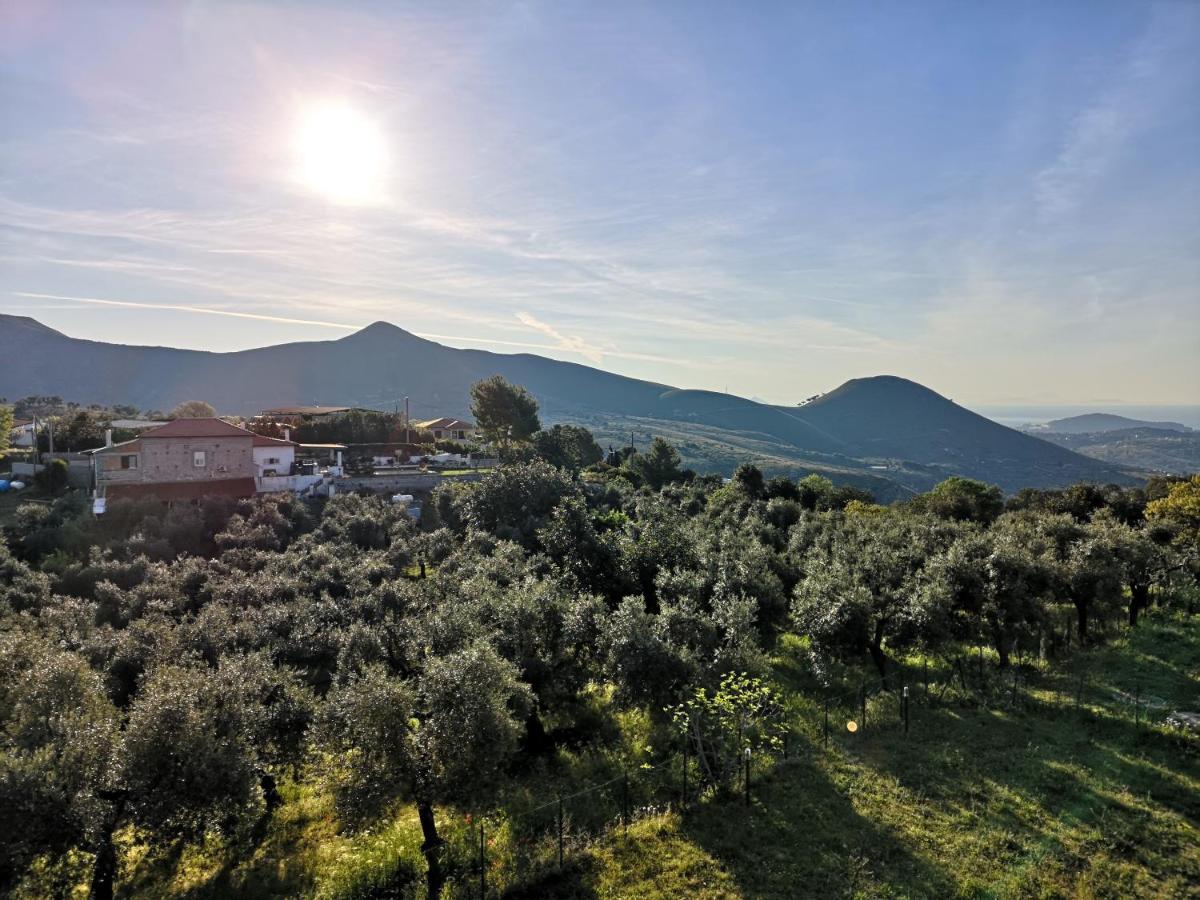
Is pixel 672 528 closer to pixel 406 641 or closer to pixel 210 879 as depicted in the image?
pixel 406 641

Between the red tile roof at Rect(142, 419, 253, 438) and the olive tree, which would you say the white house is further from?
the olive tree

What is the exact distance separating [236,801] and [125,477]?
53095mm

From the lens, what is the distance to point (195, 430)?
2228 inches

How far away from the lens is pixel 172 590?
31734mm

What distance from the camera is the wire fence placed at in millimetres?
14266

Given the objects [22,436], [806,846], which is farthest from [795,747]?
[22,436]

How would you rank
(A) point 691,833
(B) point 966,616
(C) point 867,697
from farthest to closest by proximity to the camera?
1. (B) point 966,616
2. (C) point 867,697
3. (A) point 691,833

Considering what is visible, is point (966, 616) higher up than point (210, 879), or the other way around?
point (966, 616)

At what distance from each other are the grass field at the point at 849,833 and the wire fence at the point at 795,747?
10cm

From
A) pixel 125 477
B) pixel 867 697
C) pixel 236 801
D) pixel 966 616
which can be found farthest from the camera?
pixel 125 477

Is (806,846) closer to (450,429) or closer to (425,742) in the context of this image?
(425,742)

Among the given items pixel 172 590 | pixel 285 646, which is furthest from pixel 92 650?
pixel 172 590

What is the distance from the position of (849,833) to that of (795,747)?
14.9 feet

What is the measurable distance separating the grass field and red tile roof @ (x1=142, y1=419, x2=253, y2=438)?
4806 cm
